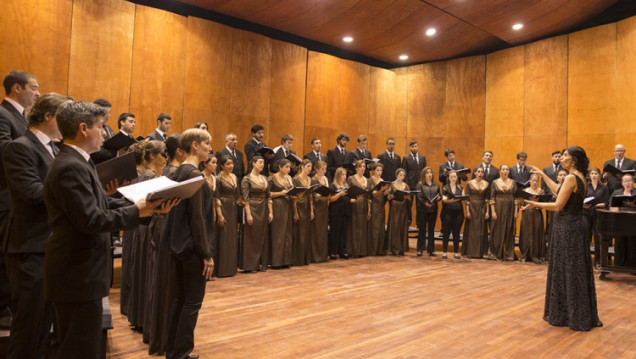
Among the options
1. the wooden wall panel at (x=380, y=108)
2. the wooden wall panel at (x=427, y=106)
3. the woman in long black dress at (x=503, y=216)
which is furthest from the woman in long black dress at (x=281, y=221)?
the wooden wall panel at (x=427, y=106)

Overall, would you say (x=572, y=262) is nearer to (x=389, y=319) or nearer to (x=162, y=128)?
(x=389, y=319)

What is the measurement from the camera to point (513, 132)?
979cm

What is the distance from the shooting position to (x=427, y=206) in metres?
7.86

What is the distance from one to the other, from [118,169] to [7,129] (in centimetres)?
65

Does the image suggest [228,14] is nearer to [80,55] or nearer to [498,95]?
[80,55]

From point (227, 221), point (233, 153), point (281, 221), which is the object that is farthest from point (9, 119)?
point (233, 153)

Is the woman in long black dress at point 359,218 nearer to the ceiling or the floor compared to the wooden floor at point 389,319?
nearer to the ceiling

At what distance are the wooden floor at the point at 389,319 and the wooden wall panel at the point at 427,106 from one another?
17.0ft

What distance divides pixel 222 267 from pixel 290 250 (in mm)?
1135

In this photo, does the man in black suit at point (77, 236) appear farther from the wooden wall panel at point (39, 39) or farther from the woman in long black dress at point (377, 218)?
the woman in long black dress at point (377, 218)

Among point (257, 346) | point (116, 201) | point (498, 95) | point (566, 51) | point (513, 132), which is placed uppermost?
point (566, 51)

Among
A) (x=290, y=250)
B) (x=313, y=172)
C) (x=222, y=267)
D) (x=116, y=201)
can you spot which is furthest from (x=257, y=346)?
(x=313, y=172)

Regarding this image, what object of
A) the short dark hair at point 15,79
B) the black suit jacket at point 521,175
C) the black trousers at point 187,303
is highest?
the short dark hair at point 15,79

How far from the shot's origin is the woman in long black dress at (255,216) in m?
6.00
